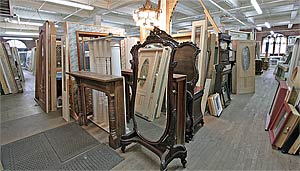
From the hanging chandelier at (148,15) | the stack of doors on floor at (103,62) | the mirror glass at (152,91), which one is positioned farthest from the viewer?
the hanging chandelier at (148,15)

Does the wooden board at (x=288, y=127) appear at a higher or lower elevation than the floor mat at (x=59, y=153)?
higher

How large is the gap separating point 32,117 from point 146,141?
3.03 metres

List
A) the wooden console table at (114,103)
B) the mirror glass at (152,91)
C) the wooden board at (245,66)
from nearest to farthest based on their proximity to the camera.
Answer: the mirror glass at (152,91), the wooden console table at (114,103), the wooden board at (245,66)

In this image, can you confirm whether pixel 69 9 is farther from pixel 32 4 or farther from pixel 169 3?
pixel 169 3

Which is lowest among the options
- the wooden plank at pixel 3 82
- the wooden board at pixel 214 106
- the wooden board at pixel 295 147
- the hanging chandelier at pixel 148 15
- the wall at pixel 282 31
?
the wooden board at pixel 295 147

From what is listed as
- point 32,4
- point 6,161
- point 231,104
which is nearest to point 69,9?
point 32,4

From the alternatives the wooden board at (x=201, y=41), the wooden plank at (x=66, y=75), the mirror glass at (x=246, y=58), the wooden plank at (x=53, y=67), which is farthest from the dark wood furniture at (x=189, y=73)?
the mirror glass at (x=246, y=58)

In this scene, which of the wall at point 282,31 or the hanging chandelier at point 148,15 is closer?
the hanging chandelier at point 148,15

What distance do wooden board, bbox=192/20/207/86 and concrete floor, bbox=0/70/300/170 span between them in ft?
3.09

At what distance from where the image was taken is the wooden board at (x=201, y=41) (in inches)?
142

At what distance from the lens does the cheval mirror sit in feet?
6.42

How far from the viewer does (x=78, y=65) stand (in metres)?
3.78

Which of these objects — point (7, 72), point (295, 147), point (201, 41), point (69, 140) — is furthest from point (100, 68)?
point (7, 72)

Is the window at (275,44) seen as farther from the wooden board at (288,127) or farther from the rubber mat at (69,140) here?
the rubber mat at (69,140)
